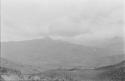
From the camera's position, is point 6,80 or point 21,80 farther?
point 21,80

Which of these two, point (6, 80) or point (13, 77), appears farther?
point (13, 77)
